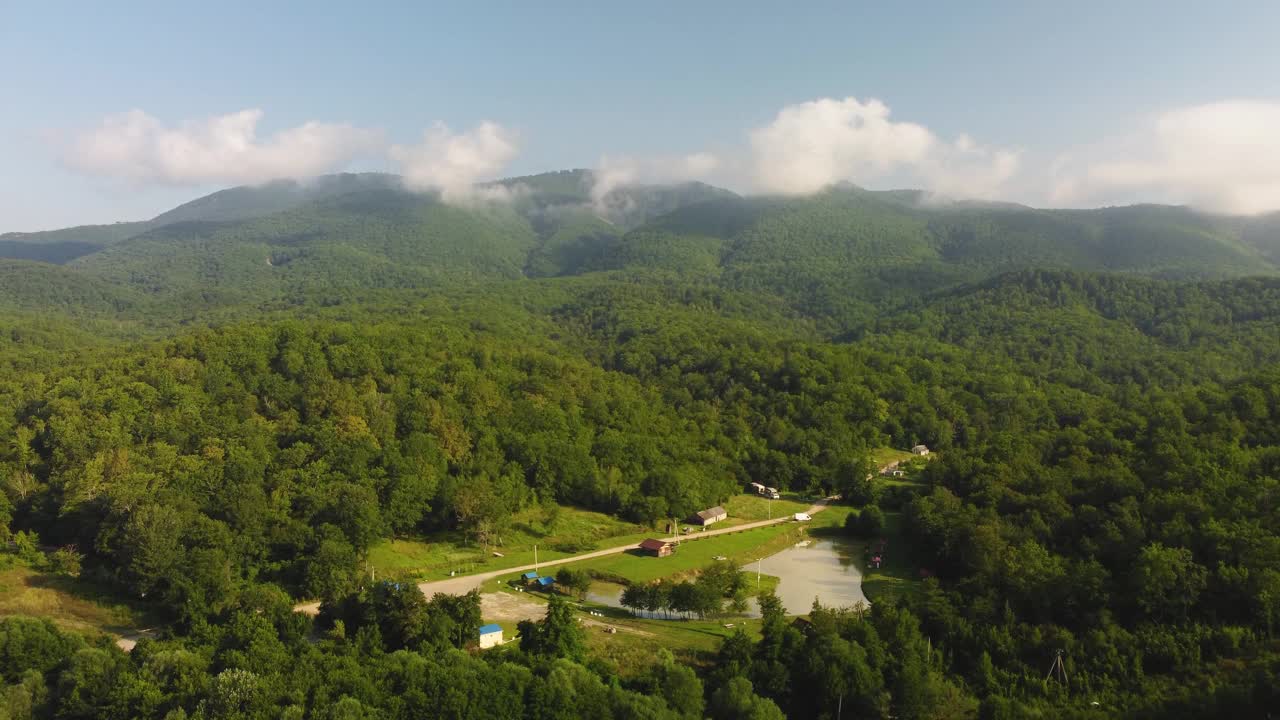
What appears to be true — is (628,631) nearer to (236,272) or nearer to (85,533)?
(85,533)

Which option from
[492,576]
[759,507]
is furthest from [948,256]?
[492,576]

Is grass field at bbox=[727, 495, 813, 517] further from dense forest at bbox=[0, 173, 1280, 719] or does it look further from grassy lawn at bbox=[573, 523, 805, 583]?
grassy lawn at bbox=[573, 523, 805, 583]

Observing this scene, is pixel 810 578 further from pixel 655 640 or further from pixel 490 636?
pixel 490 636

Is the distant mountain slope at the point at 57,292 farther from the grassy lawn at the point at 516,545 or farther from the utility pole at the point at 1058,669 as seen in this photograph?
the utility pole at the point at 1058,669

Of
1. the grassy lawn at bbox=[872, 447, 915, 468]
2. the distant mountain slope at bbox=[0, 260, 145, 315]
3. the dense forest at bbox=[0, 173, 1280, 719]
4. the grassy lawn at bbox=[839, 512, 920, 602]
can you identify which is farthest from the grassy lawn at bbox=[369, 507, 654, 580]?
the distant mountain slope at bbox=[0, 260, 145, 315]

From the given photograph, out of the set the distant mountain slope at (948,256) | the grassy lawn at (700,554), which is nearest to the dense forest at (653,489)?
the grassy lawn at (700,554)

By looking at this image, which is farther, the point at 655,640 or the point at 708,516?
the point at 708,516

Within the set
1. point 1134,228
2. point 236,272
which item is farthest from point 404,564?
point 1134,228
